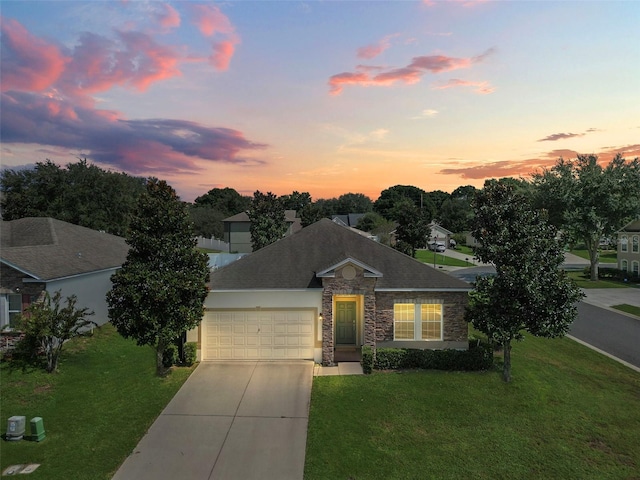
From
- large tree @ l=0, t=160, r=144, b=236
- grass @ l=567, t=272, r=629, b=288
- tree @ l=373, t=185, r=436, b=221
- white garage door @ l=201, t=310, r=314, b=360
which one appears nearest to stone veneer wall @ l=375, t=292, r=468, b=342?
white garage door @ l=201, t=310, r=314, b=360

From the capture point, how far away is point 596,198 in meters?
42.8

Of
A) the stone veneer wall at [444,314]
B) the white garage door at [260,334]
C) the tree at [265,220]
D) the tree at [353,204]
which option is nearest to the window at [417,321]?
the stone veneer wall at [444,314]

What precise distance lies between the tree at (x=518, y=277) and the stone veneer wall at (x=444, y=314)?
1.66m

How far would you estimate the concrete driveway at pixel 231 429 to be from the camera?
1050 cm

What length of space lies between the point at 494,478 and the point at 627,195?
151ft

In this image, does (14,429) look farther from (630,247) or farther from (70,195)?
(630,247)

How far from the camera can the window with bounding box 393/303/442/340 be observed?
57.6 ft

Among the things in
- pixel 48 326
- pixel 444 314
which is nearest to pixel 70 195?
pixel 48 326

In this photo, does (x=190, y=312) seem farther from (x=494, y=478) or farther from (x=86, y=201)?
(x=86, y=201)

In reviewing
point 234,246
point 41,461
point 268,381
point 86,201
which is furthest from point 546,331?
point 234,246

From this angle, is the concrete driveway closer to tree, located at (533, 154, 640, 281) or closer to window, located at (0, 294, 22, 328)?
window, located at (0, 294, 22, 328)

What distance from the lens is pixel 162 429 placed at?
12.4 metres

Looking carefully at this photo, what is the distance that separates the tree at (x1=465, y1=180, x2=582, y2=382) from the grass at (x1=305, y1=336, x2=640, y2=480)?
2254mm

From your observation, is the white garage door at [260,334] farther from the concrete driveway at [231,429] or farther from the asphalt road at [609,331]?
the asphalt road at [609,331]
